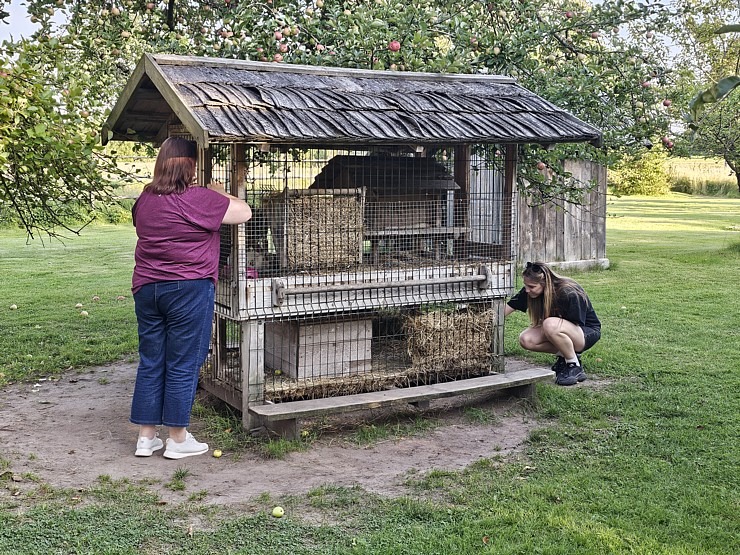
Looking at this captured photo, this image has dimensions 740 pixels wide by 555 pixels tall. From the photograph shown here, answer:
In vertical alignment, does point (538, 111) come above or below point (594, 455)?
above

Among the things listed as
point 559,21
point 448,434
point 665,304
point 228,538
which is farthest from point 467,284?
point 665,304

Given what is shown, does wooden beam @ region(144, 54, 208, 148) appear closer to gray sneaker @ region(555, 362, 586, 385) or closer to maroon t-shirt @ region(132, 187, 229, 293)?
maroon t-shirt @ region(132, 187, 229, 293)

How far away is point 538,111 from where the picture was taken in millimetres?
7211

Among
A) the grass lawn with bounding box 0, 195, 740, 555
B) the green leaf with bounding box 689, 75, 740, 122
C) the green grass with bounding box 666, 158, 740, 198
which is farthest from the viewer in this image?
the green grass with bounding box 666, 158, 740, 198

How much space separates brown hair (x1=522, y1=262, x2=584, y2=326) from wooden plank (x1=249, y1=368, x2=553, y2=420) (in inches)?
23.4

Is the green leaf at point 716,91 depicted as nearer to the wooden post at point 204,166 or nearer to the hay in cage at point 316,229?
the hay in cage at point 316,229

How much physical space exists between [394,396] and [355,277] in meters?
0.95

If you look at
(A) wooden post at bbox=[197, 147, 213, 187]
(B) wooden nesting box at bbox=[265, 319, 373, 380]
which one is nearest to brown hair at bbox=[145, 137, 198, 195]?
(A) wooden post at bbox=[197, 147, 213, 187]

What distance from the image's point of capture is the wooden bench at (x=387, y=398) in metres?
6.07

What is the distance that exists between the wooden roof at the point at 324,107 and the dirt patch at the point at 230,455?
83.6 inches

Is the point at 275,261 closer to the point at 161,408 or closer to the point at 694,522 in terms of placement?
the point at 161,408

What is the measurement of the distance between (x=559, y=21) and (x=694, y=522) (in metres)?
6.35

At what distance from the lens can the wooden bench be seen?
19.9ft

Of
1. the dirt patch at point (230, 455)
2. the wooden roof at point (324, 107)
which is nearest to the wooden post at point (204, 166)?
the wooden roof at point (324, 107)
